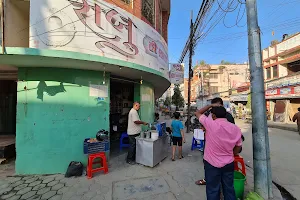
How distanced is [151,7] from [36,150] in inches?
276

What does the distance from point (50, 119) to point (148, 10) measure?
18.7 feet

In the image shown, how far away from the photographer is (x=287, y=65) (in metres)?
18.9

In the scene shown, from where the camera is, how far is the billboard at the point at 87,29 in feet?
13.9

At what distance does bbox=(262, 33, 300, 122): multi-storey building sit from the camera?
54.5 ft

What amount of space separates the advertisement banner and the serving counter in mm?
5597

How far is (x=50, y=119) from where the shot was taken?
475 centimetres

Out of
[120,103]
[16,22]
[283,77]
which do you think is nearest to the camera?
[16,22]

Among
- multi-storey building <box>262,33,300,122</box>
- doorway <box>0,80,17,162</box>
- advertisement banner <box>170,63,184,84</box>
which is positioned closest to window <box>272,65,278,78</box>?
multi-storey building <box>262,33,300,122</box>

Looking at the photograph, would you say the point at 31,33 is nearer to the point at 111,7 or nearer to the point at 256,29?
the point at 111,7

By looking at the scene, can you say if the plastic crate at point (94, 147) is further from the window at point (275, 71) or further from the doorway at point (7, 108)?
the window at point (275, 71)

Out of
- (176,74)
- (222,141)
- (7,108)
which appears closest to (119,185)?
(222,141)

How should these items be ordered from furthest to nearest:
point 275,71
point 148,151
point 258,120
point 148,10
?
point 275,71
point 148,10
point 148,151
point 258,120

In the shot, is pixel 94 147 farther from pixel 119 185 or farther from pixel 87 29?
pixel 87 29

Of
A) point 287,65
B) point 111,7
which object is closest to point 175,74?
point 111,7
